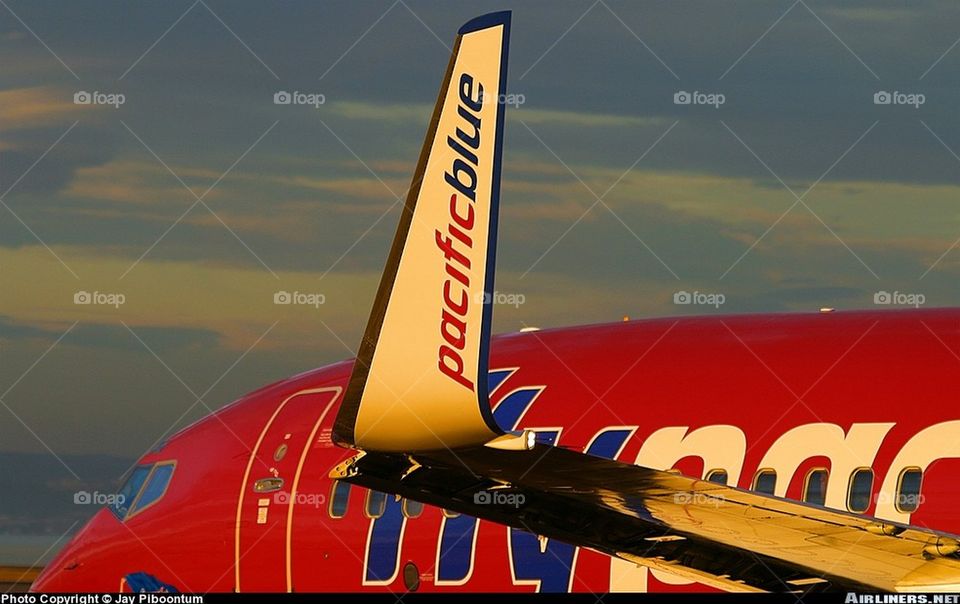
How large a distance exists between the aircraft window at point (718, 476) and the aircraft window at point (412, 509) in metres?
2.91

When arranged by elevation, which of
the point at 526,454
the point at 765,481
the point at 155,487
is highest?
→ the point at 155,487

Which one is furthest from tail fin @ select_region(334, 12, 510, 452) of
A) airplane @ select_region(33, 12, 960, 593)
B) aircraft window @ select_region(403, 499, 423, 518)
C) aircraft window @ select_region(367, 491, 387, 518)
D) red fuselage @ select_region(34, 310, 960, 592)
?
aircraft window @ select_region(367, 491, 387, 518)

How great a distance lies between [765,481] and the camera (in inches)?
472

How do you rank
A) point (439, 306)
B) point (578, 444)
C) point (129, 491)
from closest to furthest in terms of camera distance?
point (439, 306) < point (578, 444) < point (129, 491)

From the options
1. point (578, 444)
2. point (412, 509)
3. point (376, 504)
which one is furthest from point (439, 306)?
point (376, 504)

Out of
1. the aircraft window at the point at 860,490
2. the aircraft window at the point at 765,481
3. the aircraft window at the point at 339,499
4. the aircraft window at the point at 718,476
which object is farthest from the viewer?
the aircraft window at the point at 339,499

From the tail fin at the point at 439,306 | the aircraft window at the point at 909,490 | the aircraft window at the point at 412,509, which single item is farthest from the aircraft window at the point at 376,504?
the tail fin at the point at 439,306

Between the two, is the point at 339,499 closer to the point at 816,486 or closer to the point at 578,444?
the point at 578,444

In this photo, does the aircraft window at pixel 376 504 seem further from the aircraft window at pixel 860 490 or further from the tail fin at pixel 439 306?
the tail fin at pixel 439 306

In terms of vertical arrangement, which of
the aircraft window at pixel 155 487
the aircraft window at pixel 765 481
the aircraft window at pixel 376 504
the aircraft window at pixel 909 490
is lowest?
the aircraft window at pixel 909 490

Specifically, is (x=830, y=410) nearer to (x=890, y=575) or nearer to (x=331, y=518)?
(x=890, y=575)

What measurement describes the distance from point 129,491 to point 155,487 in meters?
0.69

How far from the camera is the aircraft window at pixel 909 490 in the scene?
11352 mm

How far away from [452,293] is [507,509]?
1.65 metres
